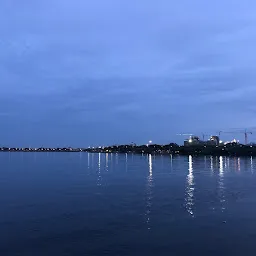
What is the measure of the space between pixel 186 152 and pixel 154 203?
158m

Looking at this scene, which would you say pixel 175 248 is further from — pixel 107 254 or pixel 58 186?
pixel 58 186

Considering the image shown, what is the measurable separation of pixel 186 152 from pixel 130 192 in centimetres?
15225

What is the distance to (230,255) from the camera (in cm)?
1547

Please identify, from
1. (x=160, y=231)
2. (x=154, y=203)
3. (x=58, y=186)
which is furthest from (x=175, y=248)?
(x=58, y=186)

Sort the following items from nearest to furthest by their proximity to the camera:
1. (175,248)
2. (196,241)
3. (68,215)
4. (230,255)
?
(230,255)
(175,248)
(196,241)
(68,215)

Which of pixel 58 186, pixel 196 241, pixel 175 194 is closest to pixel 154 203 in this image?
pixel 175 194

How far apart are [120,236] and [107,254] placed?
115 inches

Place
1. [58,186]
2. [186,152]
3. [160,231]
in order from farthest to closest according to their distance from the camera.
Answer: [186,152], [58,186], [160,231]

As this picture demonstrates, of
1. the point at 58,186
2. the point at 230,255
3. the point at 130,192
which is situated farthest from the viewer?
the point at 58,186

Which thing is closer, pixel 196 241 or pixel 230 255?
pixel 230 255

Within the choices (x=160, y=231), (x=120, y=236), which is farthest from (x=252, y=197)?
(x=120, y=236)

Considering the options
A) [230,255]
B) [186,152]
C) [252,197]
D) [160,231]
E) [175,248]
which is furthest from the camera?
[186,152]

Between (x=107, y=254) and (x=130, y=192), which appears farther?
(x=130, y=192)

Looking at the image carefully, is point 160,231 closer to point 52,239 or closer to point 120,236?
point 120,236
